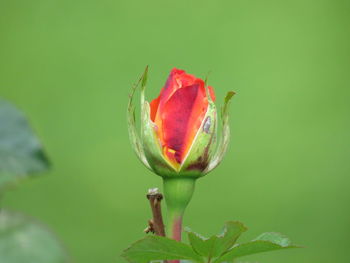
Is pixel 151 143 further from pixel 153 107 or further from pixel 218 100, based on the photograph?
pixel 218 100

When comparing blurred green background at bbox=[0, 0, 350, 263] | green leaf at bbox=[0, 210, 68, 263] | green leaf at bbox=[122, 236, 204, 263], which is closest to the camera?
green leaf at bbox=[0, 210, 68, 263]

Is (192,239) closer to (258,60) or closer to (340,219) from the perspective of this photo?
(340,219)

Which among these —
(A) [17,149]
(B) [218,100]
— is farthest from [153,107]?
(B) [218,100]

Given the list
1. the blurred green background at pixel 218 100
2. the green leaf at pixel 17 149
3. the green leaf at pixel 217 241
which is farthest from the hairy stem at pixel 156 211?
the blurred green background at pixel 218 100

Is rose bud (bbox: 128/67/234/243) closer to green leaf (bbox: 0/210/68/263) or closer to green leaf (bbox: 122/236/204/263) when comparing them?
green leaf (bbox: 122/236/204/263)

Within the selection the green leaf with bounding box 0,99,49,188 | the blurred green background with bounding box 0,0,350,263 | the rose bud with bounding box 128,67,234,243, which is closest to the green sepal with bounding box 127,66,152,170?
the rose bud with bounding box 128,67,234,243

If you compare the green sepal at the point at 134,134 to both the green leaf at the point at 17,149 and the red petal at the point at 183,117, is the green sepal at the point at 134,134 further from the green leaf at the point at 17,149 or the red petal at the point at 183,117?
the green leaf at the point at 17,149
